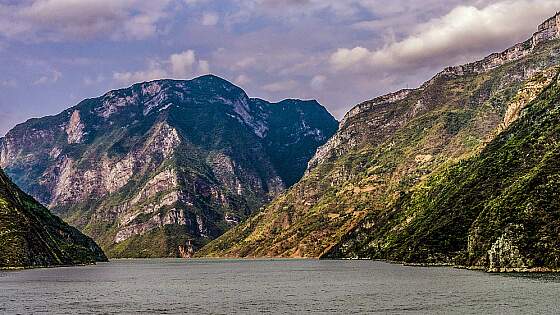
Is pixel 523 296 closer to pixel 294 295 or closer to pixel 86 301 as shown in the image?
pixel 294 295

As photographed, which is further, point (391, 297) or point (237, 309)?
point (391, 297)

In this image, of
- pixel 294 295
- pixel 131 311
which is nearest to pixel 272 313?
pixel 131 311

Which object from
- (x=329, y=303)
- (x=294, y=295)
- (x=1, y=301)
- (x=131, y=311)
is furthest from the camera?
(x=294, y=295)

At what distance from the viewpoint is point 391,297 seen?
17112 centimetres

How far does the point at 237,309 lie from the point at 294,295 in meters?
39.9

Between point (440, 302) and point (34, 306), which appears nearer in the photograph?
point (440, 302)

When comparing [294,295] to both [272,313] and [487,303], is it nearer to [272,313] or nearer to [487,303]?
[272,313]

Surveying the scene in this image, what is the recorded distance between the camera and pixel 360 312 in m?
139

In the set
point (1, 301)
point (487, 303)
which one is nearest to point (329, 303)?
point (487, 303)

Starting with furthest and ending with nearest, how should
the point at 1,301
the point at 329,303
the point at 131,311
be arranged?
the point at 1,301
the point at 329,303
the point at 131,311

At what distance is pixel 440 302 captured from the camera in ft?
504

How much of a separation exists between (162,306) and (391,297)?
63.0 m

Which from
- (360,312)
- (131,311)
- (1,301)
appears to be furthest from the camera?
(1,301)

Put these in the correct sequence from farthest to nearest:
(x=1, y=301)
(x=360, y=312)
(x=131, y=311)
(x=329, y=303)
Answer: (x=1, y=301) < (x=329, y=303) < (x=131, y=311) < (x=360, y=312)
